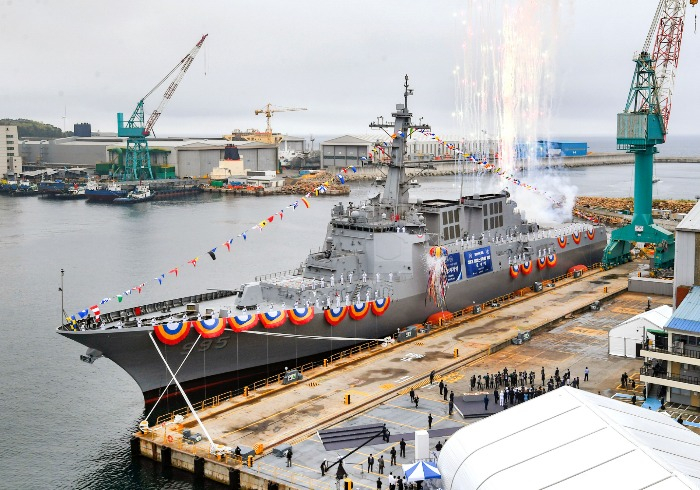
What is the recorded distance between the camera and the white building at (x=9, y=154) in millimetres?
165625

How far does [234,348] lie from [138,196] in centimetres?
10802

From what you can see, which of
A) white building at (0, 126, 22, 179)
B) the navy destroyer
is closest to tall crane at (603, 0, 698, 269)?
the navy destroyer

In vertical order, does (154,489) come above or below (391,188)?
below

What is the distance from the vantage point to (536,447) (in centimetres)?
2172

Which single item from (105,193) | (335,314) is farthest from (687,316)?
(105,193)

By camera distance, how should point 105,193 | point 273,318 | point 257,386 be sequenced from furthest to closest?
point 105,193, point 257,386, point 273,318

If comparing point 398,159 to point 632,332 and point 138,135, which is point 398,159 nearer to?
point 632,332

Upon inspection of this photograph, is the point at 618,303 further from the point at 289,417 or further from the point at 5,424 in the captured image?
the point at 5,424

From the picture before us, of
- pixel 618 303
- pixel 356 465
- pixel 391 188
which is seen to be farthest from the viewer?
pixel 618 303

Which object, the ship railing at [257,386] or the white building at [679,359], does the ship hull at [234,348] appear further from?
the white building at [679,359]

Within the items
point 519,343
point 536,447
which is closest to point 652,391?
point 519,343

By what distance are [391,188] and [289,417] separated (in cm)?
1939

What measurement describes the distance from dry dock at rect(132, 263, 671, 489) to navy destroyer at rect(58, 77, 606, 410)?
6.46ft

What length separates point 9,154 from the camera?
16962 cm
